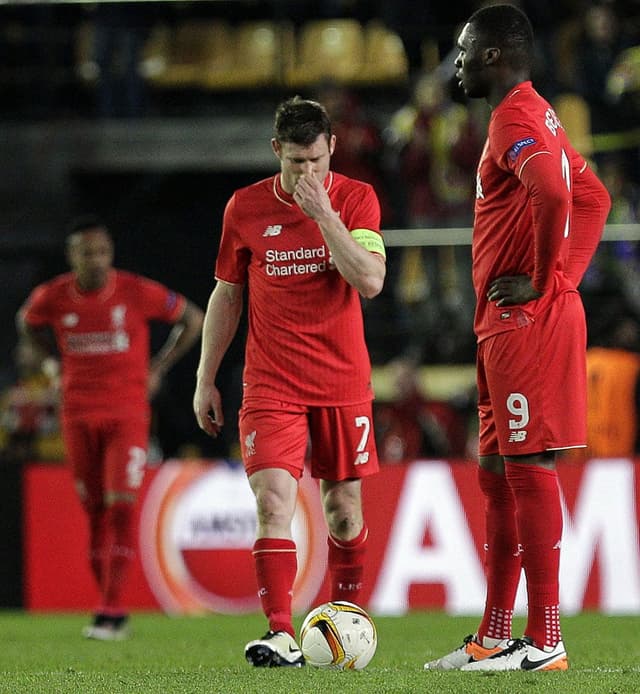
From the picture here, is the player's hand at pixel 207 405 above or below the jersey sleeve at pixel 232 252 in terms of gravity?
below

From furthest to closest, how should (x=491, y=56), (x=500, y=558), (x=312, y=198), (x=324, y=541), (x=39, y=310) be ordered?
(x=324, y=541), (x=39, y=310), (x=500, y=558), (x=312, y=198), (x=491, y=56)

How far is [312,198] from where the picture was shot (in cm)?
538

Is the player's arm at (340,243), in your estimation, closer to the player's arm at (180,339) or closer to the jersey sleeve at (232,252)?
the jersey sleeve at (232,252)

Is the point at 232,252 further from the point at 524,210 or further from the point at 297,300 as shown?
the point at 524,210

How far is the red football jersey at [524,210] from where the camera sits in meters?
5.04

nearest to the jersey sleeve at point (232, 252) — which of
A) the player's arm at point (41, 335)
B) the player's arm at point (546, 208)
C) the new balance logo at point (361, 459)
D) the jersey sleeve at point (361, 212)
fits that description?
the jersey sleeve at point (361, 212)

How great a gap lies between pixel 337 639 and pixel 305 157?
5.86 ft

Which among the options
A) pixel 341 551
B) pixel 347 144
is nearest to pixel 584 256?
pixel 341 551

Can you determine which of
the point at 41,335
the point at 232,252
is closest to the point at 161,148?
the point at 41,335

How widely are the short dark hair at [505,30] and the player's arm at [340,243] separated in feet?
2.62

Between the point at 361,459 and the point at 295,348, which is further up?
the point at 295,348

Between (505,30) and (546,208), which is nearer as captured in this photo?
(546,208)

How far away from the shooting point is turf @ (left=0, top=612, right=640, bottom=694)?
4.75 meters

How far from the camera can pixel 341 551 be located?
233 inches
